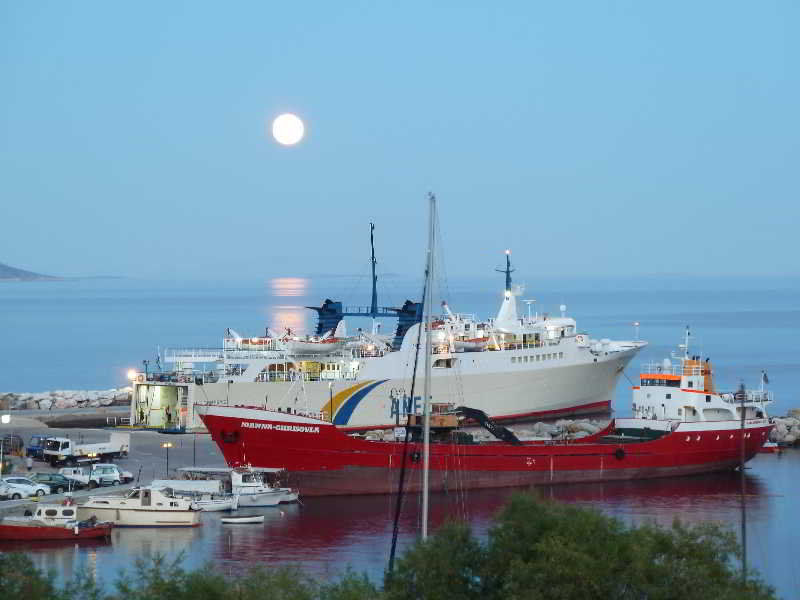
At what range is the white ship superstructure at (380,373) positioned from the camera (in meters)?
36.5

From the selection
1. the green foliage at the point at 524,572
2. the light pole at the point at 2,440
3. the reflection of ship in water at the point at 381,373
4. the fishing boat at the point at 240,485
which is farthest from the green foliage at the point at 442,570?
the reflection of ship in water at the point at 381,373

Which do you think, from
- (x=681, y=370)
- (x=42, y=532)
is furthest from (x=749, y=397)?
(x=42, y=532)

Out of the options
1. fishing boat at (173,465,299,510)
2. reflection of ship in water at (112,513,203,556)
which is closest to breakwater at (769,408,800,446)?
fishing boat at (173,465,299,510)

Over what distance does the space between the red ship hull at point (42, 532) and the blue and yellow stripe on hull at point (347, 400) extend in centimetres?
1302

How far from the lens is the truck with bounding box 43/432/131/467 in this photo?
1189 inches

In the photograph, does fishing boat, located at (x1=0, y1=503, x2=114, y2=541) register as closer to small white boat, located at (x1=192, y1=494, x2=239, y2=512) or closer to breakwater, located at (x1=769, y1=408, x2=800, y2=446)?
small white boat, located at (x1=192, y1=494, x2=239, y2=512)

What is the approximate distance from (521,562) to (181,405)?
22.6 meters

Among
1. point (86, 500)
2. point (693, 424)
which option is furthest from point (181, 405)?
point (693, 424)

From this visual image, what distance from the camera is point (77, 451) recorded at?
30516 mm

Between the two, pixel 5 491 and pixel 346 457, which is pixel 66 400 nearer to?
pixel 346 457

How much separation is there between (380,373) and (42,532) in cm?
1523

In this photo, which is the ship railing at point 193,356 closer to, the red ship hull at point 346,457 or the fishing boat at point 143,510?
the red ship hull at point 346,457

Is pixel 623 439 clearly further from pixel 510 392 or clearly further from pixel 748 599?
pixel 748 599

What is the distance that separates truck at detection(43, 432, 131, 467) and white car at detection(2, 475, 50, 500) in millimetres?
3525
